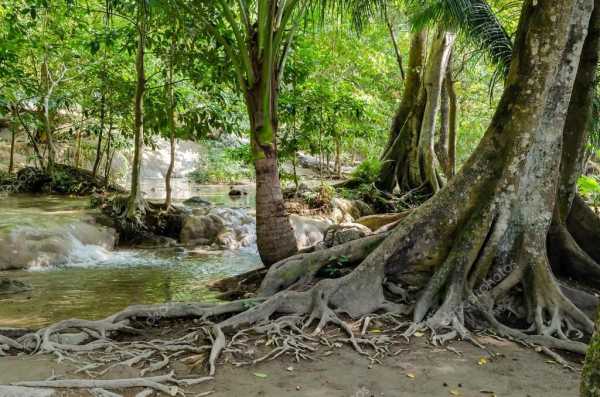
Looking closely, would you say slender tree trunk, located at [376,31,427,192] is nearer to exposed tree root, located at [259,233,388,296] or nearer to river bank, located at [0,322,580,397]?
exposed tree root, located at [259,233,388,296]

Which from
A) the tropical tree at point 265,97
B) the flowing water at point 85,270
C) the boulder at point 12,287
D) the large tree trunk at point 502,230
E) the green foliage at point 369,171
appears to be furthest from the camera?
the green foliage at point 369,171

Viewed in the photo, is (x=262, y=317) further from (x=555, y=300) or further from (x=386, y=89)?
(x=386, y=89)

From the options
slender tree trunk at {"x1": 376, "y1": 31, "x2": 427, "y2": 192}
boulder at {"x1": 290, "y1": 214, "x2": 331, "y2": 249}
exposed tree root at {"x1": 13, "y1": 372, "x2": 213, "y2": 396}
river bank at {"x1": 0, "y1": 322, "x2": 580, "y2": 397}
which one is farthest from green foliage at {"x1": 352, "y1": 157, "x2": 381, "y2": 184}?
exposed tree root at {"x1": 13, "y1": 372, "x2": 213, "y2": 396}

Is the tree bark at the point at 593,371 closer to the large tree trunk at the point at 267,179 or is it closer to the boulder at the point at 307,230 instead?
the large tree trunk at the point at 267,179

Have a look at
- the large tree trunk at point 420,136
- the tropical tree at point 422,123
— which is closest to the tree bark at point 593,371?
the tropical tree at point 422,123

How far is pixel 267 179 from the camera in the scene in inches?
266

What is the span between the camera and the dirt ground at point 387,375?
11.6 feet

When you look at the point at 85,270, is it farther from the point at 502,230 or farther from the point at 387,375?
A: the point at 502,230

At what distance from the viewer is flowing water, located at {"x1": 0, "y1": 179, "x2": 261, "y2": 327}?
20.9 feet

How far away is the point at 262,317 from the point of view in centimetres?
487

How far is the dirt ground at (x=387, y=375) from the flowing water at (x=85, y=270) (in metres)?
2.67

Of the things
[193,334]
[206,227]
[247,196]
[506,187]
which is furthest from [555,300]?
[247,196]

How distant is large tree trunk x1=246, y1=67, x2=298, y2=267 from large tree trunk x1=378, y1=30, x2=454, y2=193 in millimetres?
6959

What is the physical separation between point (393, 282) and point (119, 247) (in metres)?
7.13
